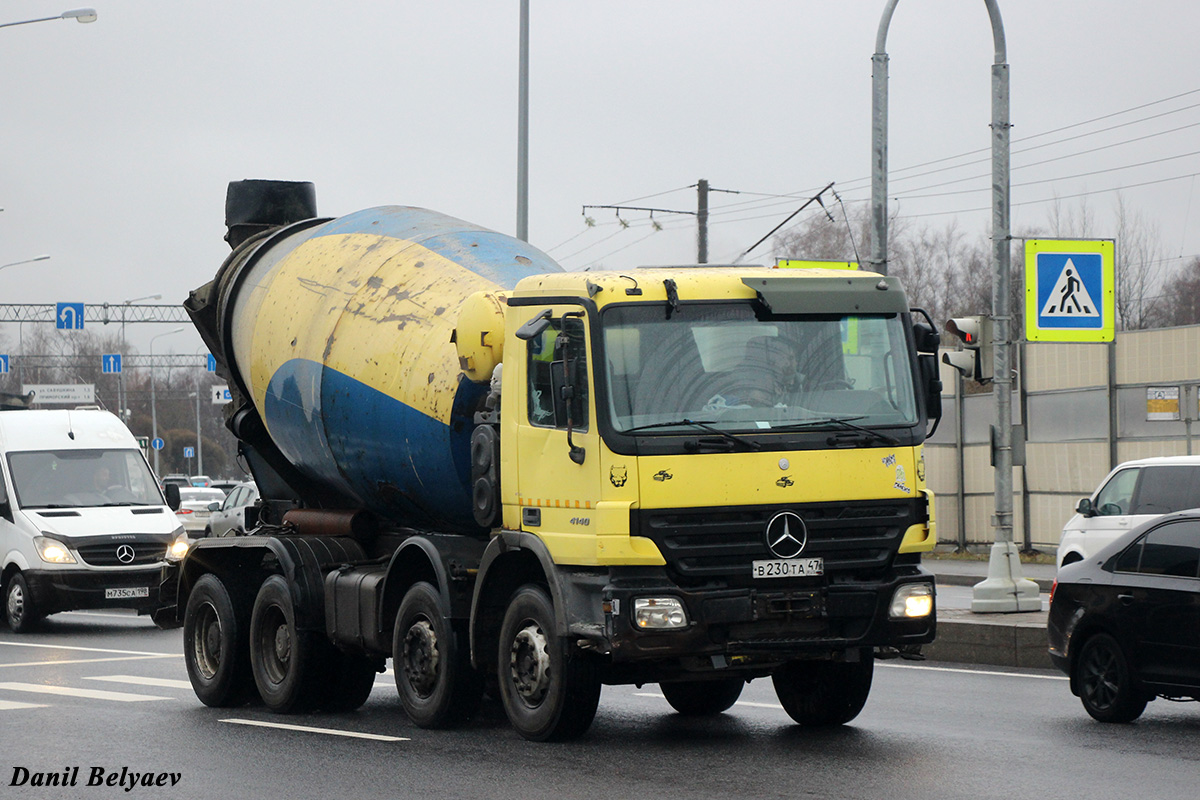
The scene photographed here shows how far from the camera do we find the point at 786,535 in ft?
30.8

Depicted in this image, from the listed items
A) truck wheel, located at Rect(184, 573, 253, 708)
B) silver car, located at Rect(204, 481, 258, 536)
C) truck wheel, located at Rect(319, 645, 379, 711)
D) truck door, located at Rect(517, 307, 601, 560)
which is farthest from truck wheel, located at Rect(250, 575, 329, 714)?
silver car, located at Rect(204, 481, 258, 536)

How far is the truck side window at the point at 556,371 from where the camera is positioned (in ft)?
30.8

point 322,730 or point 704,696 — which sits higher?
point 704,696

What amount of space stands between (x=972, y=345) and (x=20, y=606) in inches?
443

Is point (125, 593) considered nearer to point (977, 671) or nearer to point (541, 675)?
point (977, 671)

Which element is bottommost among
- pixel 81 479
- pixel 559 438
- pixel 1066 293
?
pixel 81 479

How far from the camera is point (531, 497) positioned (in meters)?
9.82

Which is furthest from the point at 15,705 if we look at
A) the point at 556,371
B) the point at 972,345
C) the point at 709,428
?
the point at 972,345

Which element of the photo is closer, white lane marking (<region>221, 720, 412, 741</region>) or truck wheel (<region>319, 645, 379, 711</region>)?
white lane marking (<region>221, 720, 412, 741</region>)

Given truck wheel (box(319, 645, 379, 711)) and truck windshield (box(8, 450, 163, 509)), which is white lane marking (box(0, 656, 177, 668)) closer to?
truck windshield (box(8, 450, 163, 509))

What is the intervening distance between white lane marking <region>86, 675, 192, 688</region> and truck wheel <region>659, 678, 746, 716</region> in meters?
4.66

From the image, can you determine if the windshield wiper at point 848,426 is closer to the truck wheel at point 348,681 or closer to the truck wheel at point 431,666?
the truck wheel at point 431,666

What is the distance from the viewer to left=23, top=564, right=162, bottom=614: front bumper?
20.0 m

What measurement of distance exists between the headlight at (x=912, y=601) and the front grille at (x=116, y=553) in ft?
42.6
